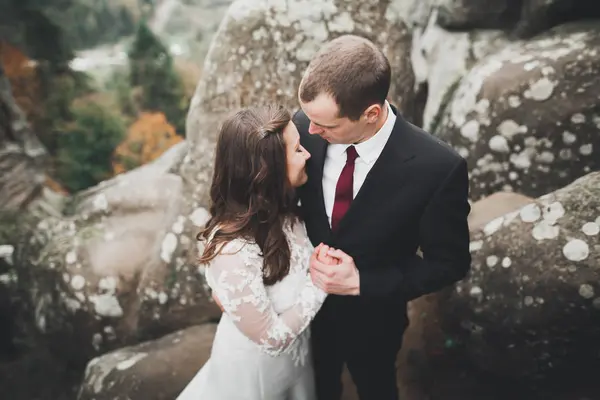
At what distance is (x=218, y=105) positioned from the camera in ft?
15.8

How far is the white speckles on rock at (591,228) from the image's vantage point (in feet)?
10.4

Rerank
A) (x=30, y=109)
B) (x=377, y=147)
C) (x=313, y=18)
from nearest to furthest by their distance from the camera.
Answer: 1. (x=377, y=147)
2. (x=313, y=18)
3. (x=30, y=109)

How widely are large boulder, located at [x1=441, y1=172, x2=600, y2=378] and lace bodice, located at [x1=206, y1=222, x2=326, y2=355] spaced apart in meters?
1.50

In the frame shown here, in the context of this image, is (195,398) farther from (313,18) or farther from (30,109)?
(30,109)

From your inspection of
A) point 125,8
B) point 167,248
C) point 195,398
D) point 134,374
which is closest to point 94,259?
point 167,248

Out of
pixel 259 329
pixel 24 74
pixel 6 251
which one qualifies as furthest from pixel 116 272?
pixel 24 74

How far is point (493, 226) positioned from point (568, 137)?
3.15ft

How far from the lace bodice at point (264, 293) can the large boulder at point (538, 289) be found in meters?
1.50

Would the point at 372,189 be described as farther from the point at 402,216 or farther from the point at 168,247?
the point at 168,247

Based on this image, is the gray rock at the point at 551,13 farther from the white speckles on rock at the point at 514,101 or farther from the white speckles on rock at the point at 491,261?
the white speckles on rock at the point at 491,261

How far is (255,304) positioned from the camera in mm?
2502

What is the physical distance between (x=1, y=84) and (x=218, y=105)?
2.90 meters

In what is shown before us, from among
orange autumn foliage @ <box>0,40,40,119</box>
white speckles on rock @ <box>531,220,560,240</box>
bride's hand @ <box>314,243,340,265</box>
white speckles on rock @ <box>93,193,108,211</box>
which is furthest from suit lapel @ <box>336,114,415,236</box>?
orange autumn foliage @ <box>0,40,40,119</box>

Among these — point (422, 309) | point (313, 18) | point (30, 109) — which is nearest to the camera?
point (422, 309)
